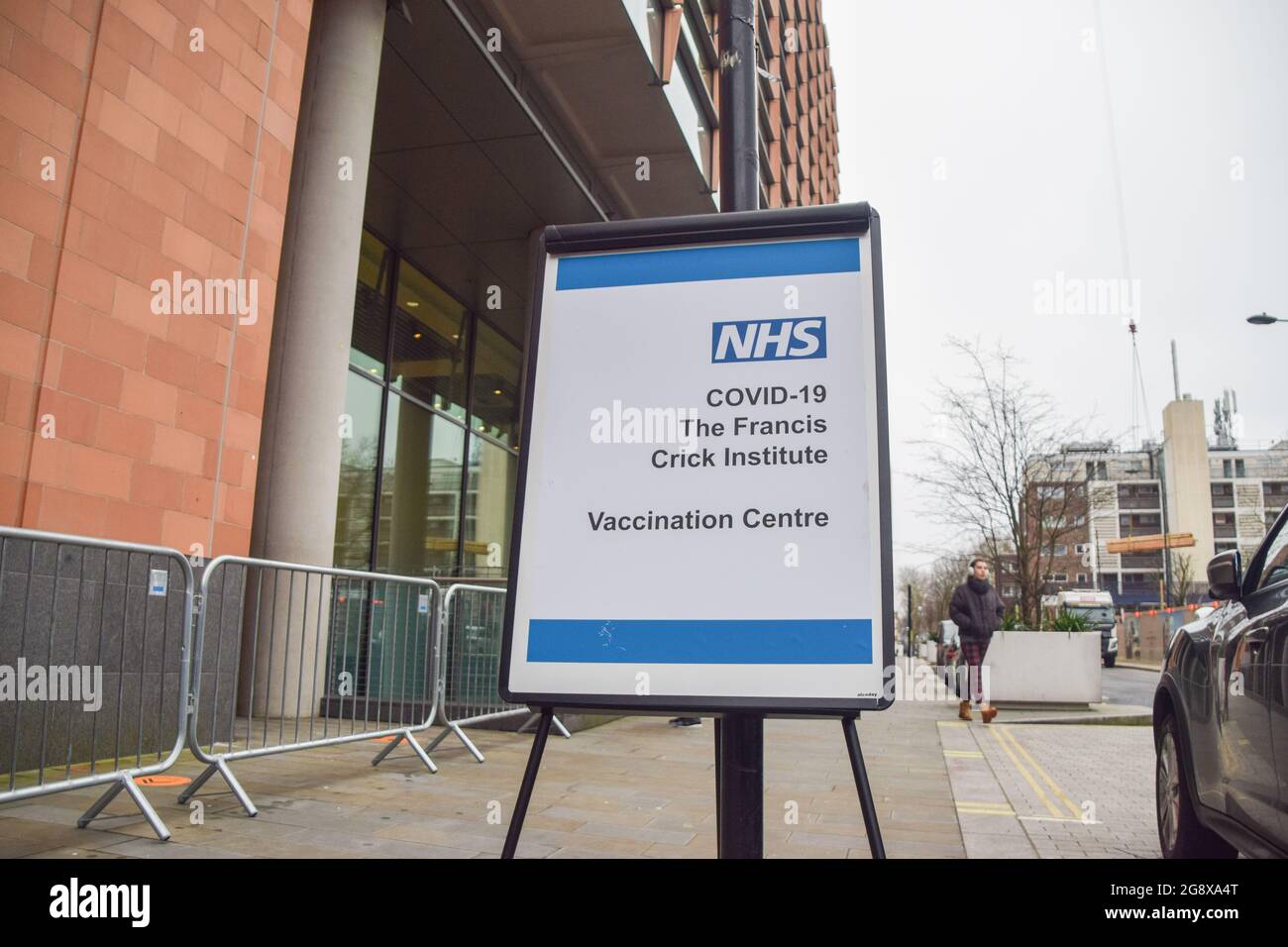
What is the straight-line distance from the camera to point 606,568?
256cm

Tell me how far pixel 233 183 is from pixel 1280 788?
7.63 meters

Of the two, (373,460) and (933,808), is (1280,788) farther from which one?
(373,460)

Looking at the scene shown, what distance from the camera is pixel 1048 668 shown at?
13320 millimetres

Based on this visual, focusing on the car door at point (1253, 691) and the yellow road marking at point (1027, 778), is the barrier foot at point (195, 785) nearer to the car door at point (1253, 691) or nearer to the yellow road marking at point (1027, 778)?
the car door at point (1253, 691)

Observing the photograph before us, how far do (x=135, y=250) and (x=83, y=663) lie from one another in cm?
284

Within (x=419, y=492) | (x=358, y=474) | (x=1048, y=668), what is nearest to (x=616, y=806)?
(x=1048, y=668)

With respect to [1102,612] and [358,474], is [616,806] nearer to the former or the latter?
[358,474]

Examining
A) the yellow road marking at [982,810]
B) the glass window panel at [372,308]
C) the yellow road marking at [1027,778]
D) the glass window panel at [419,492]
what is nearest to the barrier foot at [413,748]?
the yellow road marking at [982,810]

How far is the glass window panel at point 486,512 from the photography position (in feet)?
60.2

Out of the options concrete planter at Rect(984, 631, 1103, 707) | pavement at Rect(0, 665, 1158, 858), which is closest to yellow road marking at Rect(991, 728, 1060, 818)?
pavement at Rect(0, 665, 1158, 858)

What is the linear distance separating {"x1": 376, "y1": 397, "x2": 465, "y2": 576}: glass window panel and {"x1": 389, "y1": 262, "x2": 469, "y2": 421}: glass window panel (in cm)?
41

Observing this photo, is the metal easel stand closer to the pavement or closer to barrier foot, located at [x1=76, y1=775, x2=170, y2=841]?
the pavement
